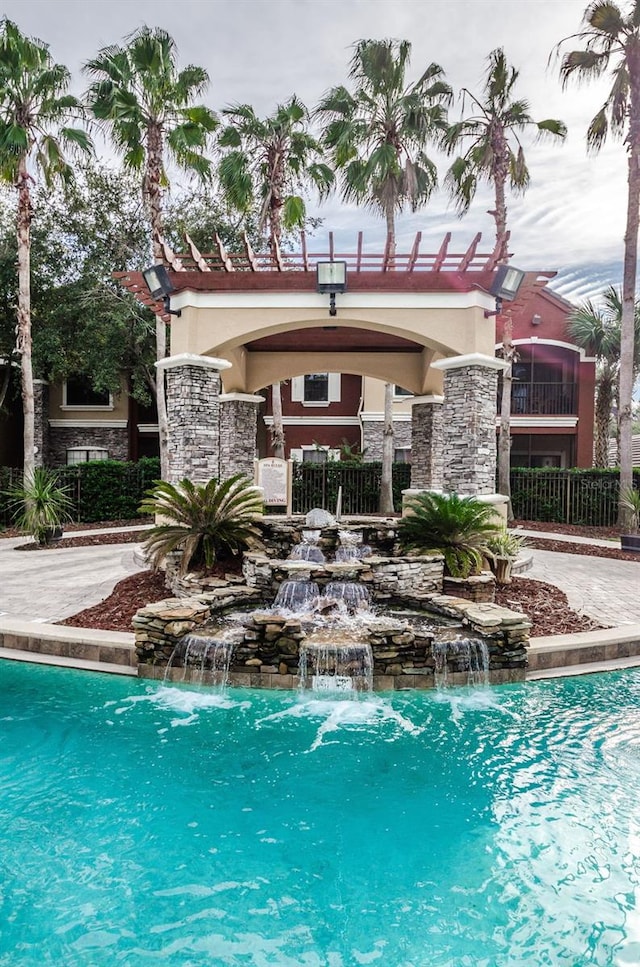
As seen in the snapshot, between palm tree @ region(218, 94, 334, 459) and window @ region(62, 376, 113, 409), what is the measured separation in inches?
400

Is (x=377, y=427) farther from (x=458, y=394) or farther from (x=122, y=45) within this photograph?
(x=122, y=45)

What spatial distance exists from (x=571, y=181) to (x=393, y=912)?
56.8 feet

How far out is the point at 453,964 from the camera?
8.55ft

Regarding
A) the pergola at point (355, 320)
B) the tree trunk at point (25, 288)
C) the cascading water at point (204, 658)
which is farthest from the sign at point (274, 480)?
the cascading water at point (204, 658)

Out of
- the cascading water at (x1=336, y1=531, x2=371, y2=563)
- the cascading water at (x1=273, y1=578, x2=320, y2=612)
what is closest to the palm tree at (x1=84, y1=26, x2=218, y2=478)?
the cascading water at (x1=336, y1=531, x2=371, y2=563)

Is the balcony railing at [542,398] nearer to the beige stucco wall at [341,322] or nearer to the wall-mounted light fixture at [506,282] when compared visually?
the wall-mounted light fixture at [506,282]

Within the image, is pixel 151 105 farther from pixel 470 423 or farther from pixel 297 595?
pixel 297 595

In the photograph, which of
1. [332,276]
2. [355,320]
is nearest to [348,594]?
[355,320]

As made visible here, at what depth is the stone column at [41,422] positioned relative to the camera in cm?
2247

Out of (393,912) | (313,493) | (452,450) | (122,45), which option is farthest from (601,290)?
(393,912)

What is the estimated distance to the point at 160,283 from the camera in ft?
34.1

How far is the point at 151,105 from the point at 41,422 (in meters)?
13.2

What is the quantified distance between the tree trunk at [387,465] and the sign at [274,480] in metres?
5.46

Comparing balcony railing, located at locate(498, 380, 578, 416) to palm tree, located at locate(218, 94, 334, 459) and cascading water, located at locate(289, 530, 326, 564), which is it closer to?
palm tree, located at locate(218, 94, 334, 459)
